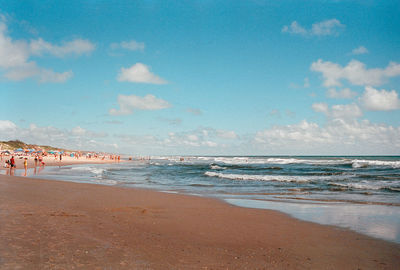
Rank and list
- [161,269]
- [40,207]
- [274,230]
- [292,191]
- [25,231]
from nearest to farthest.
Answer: [161,269]
[25,231]
[274,230]
[40,207]
[292,191]

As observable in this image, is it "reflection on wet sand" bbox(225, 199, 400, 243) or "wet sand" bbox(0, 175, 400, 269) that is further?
"reflection on wet sand" bbox(225, 199, 400, 243)

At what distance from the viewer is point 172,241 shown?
6262 mm

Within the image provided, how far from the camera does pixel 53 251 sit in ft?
16.6

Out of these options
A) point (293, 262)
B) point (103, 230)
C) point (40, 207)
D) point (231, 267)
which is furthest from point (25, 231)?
point (293, 262)

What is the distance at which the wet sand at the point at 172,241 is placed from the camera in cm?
489

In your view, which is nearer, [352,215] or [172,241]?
[172,241]

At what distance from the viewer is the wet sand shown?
4.89 metres

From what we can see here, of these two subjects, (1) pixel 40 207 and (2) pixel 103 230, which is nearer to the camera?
(2) pixel 103 230

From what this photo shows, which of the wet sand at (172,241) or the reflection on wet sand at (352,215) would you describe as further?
the reflection on wet sand at (352,215)

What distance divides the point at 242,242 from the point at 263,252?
2.49ft

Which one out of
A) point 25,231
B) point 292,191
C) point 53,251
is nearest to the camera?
point 53,251

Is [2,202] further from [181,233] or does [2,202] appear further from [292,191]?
[292,191]

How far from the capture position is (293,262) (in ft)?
17.0

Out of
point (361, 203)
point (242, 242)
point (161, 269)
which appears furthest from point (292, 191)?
point (161, 269)
